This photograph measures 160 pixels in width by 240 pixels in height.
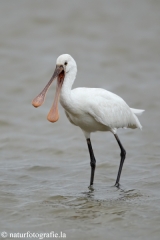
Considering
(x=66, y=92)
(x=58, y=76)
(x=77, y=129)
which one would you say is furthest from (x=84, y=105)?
(x=77, y=129)

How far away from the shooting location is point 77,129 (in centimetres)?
1473

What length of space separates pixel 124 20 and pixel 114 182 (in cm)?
1278

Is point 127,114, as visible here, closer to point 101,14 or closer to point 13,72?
point 13,72

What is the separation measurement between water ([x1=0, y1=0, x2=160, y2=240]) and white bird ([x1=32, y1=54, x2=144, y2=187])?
3.28 feet

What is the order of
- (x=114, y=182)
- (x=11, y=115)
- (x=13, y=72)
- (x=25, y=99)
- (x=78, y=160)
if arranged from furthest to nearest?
(x=13, y=72), (x=25, y=99), (x=11, y=115), (x=78, y=160), (x=114, y=182)

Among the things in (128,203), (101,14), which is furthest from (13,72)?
→ (128,203)

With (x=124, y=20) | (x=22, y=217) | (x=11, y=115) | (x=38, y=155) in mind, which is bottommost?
(x=22, y=217)

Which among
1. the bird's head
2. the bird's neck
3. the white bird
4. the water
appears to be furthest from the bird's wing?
the water

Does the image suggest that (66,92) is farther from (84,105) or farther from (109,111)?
(109,111)

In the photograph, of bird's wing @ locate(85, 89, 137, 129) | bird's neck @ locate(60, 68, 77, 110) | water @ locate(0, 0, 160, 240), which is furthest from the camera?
bird's wing @ locate(85, 89, 137, 129)

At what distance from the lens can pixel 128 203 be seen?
8.63 m

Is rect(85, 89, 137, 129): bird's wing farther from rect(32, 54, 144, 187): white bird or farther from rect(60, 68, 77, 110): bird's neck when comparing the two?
rect(60, 68, 77, 110): bird's neck

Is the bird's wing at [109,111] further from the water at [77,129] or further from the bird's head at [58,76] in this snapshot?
the water at [77,129]

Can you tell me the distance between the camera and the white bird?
30.1ft
